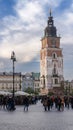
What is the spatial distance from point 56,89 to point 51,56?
1244 centimetres

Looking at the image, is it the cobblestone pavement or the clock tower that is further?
the clock tower

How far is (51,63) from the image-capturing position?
158 metres

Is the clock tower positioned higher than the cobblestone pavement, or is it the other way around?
the clock tower

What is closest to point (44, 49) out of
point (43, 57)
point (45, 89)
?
point (43, 57)

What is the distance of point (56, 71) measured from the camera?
15762 centimetres

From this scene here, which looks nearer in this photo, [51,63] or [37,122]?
[37,122]

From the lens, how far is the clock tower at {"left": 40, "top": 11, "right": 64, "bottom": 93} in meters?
157

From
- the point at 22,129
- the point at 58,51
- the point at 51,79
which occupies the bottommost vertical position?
the point at 22,129

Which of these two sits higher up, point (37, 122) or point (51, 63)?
point (51, 63)

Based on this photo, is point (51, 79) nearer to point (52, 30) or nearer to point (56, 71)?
point (56, 71)

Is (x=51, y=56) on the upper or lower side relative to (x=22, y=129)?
upper

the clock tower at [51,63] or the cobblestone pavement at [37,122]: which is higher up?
the clock tower at [51,63]

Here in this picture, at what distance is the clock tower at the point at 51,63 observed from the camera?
157 m

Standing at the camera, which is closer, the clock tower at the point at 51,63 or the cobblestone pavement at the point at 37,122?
the cobblestone pavement at the point at 37,122
